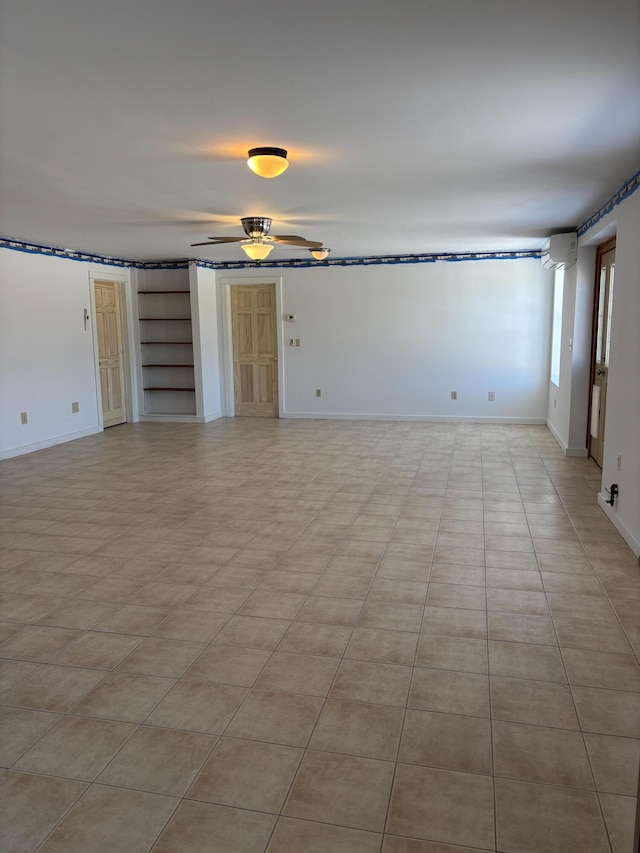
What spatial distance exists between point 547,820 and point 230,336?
8.26 m

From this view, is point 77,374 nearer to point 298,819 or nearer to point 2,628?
point 2,628

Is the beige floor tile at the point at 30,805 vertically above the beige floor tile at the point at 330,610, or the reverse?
the beige floor tile at the point at 330,610

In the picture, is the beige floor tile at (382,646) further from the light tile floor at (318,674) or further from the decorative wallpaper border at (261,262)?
the decorative wallpaper border at (261,262)

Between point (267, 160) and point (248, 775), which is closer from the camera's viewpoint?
point (248, 775)

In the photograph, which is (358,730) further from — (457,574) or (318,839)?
(457,574)

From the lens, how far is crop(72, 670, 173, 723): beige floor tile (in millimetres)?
2301

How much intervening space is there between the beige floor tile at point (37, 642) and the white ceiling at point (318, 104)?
2.39m

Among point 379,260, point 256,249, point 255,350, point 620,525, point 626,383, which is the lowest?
point 620,525

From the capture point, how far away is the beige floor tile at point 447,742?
2008 millimetres

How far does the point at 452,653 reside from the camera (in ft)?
8.82

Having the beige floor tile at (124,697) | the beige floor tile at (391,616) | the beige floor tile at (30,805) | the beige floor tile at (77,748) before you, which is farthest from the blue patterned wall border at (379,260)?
the beige floor tile at (30,805)

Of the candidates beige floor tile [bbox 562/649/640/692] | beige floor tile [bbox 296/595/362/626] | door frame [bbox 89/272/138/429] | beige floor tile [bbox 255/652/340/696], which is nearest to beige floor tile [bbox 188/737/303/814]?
beige floor tile [bbox 255/652/340/696]

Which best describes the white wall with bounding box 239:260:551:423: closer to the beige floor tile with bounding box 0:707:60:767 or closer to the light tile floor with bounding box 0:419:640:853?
the light tile floor with bounding box 0:419:640:853

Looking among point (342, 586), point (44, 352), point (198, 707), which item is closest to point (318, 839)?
point (198, 707)
